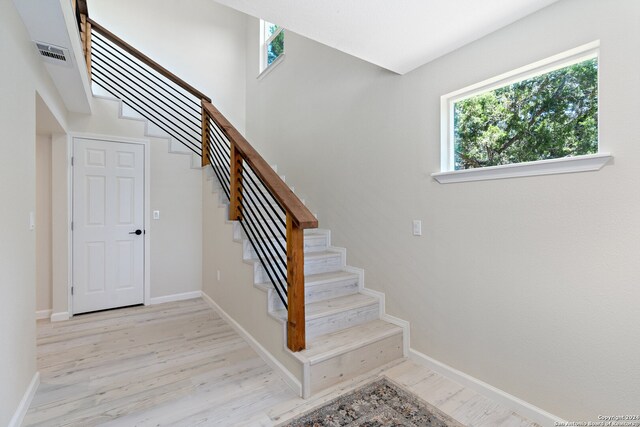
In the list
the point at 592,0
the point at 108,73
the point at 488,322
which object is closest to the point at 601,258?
the point at 488,322

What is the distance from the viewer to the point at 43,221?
10.6ft

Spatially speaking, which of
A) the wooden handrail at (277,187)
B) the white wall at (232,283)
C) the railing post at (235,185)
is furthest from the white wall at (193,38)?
the railing post at (235,185)

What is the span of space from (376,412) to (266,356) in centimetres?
96

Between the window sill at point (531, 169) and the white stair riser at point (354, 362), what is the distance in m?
1.35

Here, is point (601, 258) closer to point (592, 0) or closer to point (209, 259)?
point (592, 0)

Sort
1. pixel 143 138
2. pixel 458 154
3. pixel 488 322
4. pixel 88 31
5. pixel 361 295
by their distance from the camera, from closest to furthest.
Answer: pixel 488 322, pixel 458 154, pixel 361 295, pixel 88 31, pixel 143 138

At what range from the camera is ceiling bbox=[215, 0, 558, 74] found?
5.27 ft

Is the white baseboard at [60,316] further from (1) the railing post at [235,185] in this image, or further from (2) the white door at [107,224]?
(1) the railing post at [235,185]

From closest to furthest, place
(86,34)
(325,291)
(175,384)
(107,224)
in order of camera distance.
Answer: (175,384) < (325,291) < (86,34) < (107,224)

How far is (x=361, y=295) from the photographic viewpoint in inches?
112

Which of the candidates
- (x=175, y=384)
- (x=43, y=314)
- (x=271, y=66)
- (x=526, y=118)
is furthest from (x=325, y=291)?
(x=271, y=66)

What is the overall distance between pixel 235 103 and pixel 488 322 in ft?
16.0

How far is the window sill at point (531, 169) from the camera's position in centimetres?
151

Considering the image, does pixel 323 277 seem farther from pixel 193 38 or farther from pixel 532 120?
pixel 193 38
